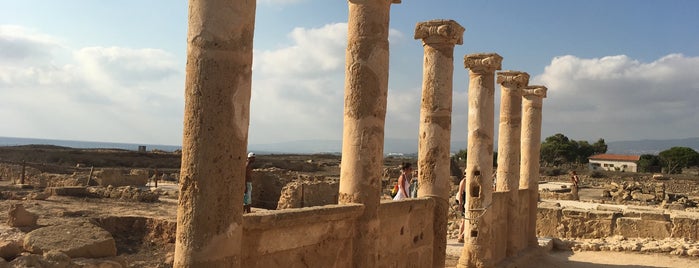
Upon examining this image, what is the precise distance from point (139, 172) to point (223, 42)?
22898mm

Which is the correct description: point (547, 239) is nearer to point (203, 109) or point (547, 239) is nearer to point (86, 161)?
point (203, 109)

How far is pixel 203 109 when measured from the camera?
15.5 feet

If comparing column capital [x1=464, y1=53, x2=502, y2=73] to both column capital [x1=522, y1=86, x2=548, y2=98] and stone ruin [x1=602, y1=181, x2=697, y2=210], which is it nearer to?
column capital [x1=522, y1=86, x2=548, y2=98]

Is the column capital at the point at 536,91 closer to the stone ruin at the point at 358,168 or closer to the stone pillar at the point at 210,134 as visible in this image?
the stone ruin at the point at 358,168

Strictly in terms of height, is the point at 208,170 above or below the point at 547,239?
above

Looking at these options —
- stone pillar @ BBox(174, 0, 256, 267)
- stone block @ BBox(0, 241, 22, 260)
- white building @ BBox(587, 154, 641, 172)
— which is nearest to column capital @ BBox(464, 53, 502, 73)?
stone pillar @ BBox(174, 0, 256, 267)

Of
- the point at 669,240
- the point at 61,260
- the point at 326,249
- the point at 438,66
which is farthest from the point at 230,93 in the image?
the point at 669,240

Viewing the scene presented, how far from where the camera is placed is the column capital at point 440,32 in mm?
9656

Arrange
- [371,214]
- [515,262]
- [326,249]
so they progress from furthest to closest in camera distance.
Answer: [515,262], [371,214], [326,249]

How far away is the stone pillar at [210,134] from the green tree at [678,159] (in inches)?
2690

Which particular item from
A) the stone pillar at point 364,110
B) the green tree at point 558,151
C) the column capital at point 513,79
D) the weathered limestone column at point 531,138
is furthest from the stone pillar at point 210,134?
the green tree at point 558,151

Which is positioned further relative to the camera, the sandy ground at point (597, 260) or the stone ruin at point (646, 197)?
the stone ruin at point (646, 197)

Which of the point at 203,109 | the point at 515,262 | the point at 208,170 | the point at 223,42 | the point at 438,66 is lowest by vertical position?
the point at 515,262

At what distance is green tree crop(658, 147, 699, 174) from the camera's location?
212 ft
